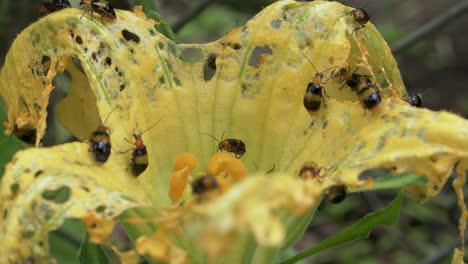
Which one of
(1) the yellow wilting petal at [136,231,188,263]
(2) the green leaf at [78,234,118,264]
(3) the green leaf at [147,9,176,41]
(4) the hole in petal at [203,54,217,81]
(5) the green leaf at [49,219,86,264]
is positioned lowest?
(5) the green leaf at [49,219,86,264]

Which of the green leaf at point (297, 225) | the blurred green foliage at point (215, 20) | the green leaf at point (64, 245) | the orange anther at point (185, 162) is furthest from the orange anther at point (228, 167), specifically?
the blurred green foliage at point (215, 20)

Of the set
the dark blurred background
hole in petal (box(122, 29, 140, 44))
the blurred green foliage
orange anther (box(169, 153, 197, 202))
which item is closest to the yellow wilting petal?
orange anther (box(169, 153, 197, 202))

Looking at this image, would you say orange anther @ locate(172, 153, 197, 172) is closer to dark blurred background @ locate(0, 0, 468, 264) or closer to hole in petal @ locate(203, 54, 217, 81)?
hole in petal @ locate(203, 54, 217, 81)

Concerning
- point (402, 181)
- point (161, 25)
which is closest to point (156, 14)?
point (161, 25)

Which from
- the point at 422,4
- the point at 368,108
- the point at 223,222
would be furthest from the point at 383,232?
the point at 223,222

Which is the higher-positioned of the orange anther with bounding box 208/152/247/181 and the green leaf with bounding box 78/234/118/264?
the green leaf with bounding box 78/234/118/264

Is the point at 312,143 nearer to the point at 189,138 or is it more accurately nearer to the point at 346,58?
the point at 346,58
